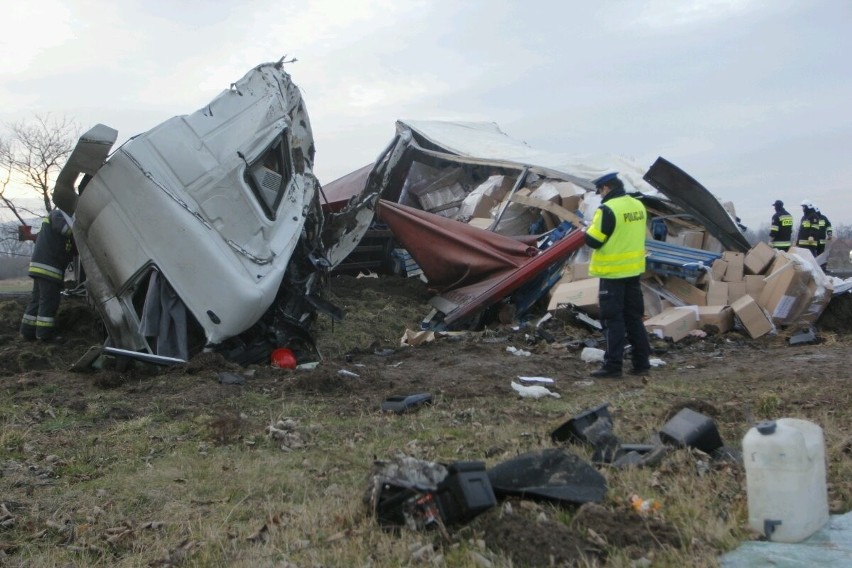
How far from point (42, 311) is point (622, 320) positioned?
472 cm

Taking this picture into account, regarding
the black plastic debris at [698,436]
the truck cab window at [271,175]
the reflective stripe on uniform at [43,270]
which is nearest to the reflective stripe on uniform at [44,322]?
the reflective stripe on uniform at [43,270]

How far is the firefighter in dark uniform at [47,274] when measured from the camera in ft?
21.5

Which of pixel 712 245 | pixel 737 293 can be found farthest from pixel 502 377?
pixel 712 245

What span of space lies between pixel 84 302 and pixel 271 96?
8.09ft

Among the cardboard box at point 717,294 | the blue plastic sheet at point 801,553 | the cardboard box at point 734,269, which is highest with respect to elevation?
the cardboard box at point 734,269

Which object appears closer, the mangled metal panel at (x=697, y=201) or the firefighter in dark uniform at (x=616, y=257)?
the firefighter in dark uniform at (x=616, y=257)

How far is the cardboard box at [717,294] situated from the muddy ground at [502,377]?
574mm

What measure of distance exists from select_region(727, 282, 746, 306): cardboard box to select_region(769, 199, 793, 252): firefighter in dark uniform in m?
3.03

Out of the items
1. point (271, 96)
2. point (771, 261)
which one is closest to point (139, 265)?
point (271, 96)

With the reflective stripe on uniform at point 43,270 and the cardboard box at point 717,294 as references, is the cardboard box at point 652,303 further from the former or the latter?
the reflective stripe on uniform at point 43,270

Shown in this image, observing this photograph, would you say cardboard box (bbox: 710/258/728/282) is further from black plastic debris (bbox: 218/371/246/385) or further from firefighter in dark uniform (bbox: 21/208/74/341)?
firefighter in dark uniform (bbox: 21/208/74/341)

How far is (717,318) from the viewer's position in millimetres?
8156

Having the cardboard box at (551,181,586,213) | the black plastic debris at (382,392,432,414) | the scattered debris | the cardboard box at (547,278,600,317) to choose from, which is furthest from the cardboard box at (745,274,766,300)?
the black plastic debris at (382,392,432,414)

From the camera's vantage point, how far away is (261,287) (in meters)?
5.81
